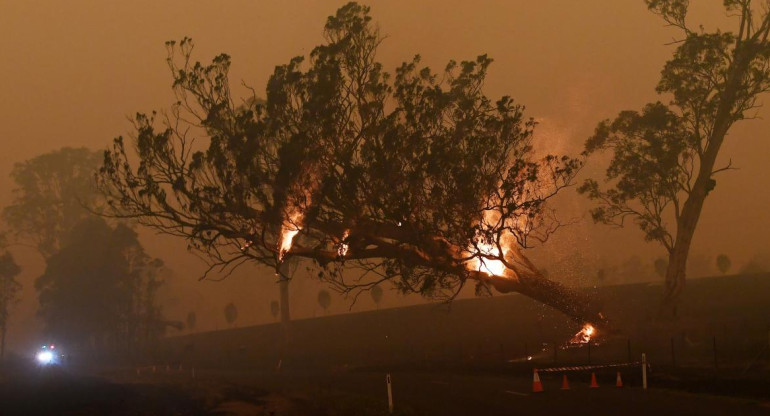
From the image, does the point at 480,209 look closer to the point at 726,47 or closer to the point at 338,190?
the point at 338,190

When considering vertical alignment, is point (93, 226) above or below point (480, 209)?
above

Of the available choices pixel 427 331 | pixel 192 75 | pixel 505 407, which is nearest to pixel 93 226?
pixel 427 331

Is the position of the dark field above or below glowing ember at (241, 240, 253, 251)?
below

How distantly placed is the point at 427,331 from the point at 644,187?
100ft

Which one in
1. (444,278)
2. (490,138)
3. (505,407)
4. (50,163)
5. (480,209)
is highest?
(50,163)

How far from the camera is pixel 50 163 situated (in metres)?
106

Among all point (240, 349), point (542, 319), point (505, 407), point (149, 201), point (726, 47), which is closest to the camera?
point (505, 407)

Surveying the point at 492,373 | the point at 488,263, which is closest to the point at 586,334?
the point at 492,373

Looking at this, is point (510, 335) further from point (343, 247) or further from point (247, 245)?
point (247, 245)

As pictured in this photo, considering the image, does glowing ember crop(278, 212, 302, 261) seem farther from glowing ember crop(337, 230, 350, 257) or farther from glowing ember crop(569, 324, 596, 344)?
glowing ember crop(569, 324, 596, 344)

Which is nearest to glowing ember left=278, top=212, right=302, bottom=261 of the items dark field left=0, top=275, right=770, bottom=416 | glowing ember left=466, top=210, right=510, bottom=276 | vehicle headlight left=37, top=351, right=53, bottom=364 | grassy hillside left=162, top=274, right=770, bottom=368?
dark field left=0, top=275, right=770, bottom=416

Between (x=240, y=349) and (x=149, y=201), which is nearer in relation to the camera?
(x=149, y=201)

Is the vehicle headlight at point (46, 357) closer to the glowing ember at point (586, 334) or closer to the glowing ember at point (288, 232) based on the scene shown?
the glowing ember at point (288, 232)

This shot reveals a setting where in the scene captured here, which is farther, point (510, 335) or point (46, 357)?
point (46, 357)
